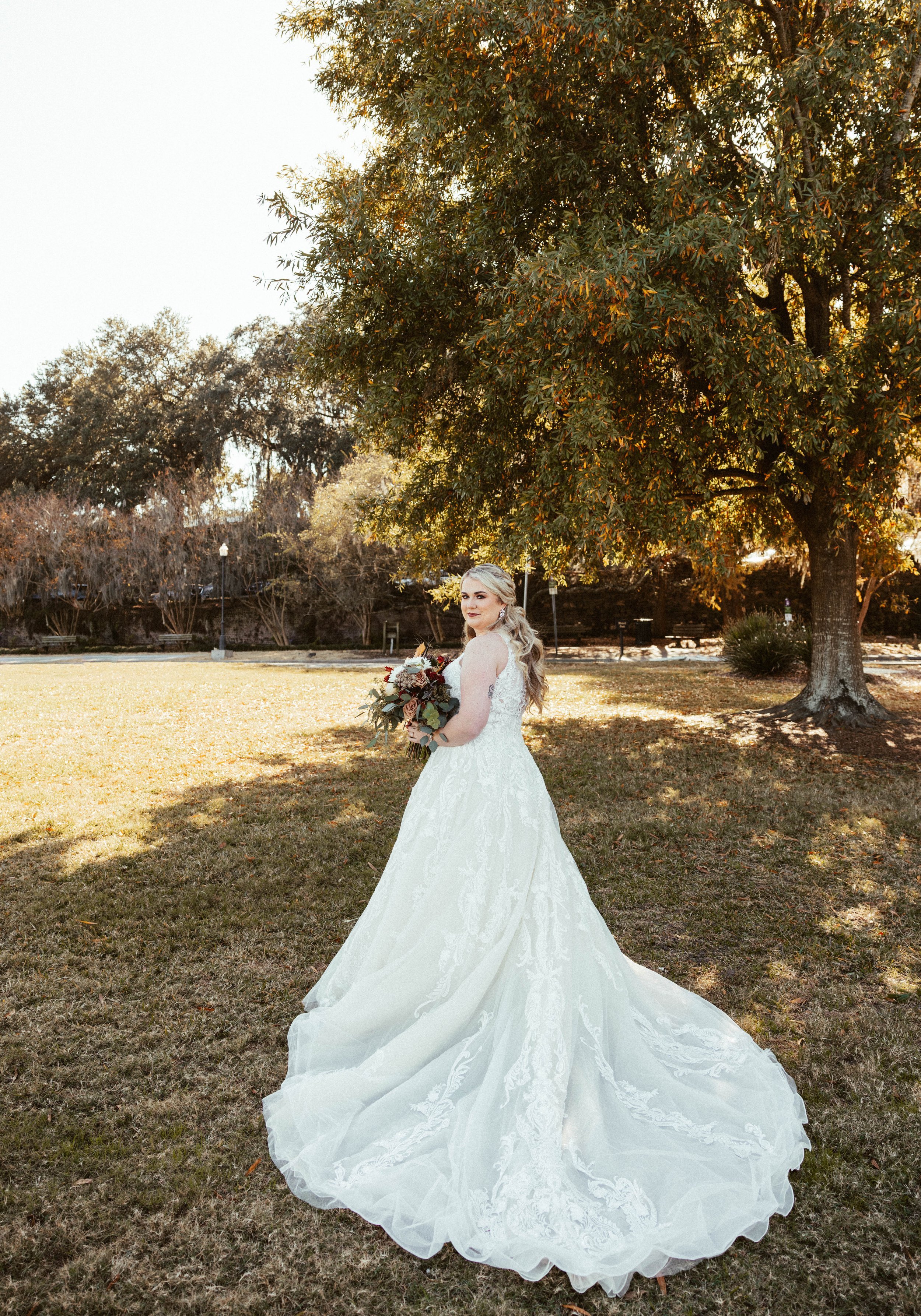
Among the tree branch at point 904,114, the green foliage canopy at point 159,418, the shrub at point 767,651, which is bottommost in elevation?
the shrub at point 767,651

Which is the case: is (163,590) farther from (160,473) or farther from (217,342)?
(217,342)

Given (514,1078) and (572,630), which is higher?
(572,630)

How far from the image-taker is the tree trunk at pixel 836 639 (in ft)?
37.2

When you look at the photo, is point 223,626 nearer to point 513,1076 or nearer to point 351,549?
point 351,549

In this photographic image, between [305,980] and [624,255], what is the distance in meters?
6.02

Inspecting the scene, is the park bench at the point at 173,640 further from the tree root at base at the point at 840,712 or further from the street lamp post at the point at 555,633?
the tree root at base at the point at 840,712

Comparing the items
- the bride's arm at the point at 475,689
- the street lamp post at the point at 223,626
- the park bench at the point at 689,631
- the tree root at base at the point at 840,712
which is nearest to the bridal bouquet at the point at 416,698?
the bride's arm at the point at 475,689

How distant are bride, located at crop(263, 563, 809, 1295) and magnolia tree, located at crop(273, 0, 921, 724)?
472 centimetres

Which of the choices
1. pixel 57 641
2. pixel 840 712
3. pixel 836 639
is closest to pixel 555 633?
pixel 836 639

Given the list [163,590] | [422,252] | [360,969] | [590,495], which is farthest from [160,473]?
[360,969]

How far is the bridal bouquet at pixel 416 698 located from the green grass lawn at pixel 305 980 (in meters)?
1.60

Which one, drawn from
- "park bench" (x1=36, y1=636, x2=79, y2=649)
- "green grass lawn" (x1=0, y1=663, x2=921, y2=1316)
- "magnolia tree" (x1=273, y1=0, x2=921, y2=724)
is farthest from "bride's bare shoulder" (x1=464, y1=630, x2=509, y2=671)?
"park bench" (x1=36, y1=636, x2=79, y2=649)

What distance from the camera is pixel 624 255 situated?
22.6ft

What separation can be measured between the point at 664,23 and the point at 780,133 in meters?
1.59
